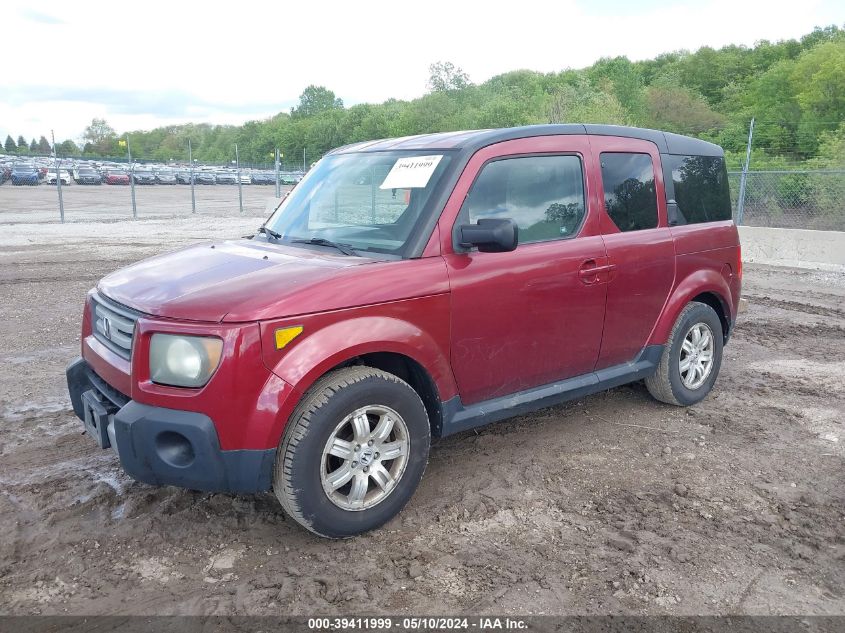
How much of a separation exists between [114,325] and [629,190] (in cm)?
327

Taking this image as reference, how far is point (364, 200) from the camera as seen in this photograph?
4.08 metres

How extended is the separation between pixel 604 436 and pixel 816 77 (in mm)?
51054

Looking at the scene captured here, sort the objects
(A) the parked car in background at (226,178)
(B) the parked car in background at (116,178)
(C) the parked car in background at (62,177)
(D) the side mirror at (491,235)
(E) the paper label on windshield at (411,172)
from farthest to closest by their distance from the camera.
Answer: (A) the parked car in background at (226,178) < (B) the parked car in background at (116,178) < (C) the parked car in background at (62,177) < (E) the paper label on windshield at (411,172) < (D) the side mirror at (491,235)

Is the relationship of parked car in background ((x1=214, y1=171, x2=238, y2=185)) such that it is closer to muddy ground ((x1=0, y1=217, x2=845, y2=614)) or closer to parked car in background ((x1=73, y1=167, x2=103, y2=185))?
parked car in background ((x1=73, y1=167, x2=103, y2=185))

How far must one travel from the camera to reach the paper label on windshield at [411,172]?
3808 mm

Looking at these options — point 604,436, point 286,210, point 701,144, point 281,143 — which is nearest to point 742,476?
point 604,436

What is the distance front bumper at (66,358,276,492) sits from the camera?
2.96 m

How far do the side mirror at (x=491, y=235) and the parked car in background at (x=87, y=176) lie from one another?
53.1m

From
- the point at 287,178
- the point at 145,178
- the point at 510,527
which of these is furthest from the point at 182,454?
the point at 145,178

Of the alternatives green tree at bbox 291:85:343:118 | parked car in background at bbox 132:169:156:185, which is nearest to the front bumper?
parked car in background at bbox 132:169:156:185

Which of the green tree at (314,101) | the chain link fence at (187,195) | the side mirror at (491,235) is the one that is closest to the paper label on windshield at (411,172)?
the side mirror at (491,235)

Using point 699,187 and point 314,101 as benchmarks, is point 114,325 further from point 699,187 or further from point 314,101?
point 314,101

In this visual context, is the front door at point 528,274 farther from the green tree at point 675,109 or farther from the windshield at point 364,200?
the green tree at point 675,109

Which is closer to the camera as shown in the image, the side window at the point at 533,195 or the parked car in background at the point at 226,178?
the side window at the point at 533,195
